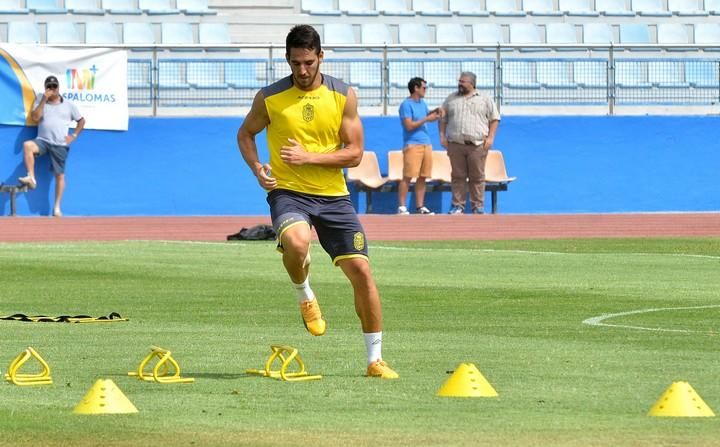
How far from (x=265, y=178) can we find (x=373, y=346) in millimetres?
1188

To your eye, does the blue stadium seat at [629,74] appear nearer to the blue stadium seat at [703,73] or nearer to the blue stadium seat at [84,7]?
the blue stadium seat at [703,73]

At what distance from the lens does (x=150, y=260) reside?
22.0 metres

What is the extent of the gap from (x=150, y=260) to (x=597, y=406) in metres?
14.3

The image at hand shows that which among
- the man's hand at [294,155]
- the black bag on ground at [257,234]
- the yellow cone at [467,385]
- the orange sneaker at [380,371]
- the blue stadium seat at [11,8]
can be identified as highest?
the blue stadium seat at [11,8]

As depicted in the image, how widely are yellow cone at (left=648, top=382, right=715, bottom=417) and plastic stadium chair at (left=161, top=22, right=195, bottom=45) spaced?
2860cm

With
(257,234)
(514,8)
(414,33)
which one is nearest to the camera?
(257,234)

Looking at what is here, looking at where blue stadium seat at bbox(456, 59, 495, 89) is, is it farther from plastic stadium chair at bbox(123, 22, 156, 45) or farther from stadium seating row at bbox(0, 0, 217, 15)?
plastic stadium chair at bbox(123, 22, 156, 45)

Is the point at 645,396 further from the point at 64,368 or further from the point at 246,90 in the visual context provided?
the point at 246,90

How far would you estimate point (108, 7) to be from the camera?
35.9 meters

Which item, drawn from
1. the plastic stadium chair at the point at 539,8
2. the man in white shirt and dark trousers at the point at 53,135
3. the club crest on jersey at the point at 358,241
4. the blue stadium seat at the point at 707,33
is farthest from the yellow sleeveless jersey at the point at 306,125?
the blue stadium seat at the point at 707,33

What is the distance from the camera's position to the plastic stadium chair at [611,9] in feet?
127

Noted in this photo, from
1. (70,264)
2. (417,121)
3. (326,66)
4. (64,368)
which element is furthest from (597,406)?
(326,66)

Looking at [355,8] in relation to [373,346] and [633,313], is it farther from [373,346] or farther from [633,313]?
[373,346]

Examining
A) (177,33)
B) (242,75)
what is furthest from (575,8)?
(242,75)
